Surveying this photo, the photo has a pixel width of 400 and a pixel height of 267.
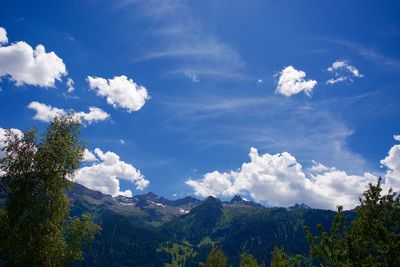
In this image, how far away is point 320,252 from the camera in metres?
26.6

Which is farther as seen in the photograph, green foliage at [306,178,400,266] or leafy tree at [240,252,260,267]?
leafy tree at [240,252,260,267]

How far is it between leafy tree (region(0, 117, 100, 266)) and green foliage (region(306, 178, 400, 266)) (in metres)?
27.3

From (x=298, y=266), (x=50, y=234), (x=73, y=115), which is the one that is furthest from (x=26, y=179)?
(x=298, y=266)

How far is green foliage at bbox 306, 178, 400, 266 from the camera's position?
2442 centimetres

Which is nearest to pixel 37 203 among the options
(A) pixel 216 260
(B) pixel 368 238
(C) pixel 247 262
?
(B) pixel 368 238

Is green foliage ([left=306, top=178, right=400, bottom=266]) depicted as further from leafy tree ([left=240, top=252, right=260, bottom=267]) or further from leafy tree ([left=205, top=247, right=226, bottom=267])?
leafy tree ([left=205, top=247, right=226, bottom=267])

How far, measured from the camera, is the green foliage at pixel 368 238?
24422mm

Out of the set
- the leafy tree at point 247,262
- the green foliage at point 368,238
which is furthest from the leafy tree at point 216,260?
the green foliage at point 368,238

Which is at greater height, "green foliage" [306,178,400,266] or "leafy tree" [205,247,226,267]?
"green foliage" [306,178,400,266]

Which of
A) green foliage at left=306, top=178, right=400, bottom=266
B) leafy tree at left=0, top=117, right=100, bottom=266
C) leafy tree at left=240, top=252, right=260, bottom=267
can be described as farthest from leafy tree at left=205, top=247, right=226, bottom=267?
green foliage at left=306, top=178, right=400, bottom=266

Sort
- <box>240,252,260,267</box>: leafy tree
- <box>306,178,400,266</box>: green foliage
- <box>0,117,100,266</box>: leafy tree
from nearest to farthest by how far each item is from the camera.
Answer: <box>306,178,400,266</box>: green foliage
<box>0,117,100,266</box>: leafy tree
<box>240,252,260,267</box>: leafy tree

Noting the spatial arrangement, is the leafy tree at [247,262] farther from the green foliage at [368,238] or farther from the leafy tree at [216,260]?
the green foliage at [368,238]

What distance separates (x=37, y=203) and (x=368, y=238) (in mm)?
31436

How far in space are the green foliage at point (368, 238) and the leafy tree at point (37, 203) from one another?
27303 millimetres
